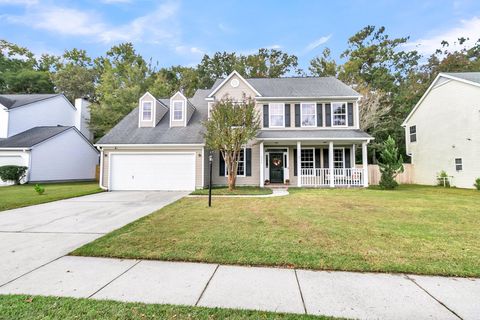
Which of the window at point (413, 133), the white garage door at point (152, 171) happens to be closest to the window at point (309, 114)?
the white garage door at point (152, 171)

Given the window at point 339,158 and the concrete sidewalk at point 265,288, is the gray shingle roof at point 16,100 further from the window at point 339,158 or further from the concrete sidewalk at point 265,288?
the window at point 339,158

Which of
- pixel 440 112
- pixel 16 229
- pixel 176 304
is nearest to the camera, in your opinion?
pixel 176 304

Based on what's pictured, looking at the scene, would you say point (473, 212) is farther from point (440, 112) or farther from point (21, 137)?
point (21, 137)

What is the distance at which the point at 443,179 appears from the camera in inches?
613

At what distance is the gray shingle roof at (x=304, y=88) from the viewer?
14891 millimetres

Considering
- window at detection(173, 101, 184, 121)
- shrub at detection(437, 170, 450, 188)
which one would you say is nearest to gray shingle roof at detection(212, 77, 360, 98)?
window at detection(173, 101, 184, 121)

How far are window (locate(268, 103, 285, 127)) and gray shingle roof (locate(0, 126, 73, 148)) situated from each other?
1654cm

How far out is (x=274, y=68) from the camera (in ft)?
93.8

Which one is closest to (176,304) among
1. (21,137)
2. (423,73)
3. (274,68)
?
(21,137)

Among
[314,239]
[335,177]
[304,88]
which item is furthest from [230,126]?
[314,239]

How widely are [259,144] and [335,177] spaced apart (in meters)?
5.02

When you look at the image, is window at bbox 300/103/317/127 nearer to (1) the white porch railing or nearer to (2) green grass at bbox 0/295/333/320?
(1) the white porch railing

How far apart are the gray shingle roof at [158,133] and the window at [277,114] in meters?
4.48

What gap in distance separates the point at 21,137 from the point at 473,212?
88.7 feet
